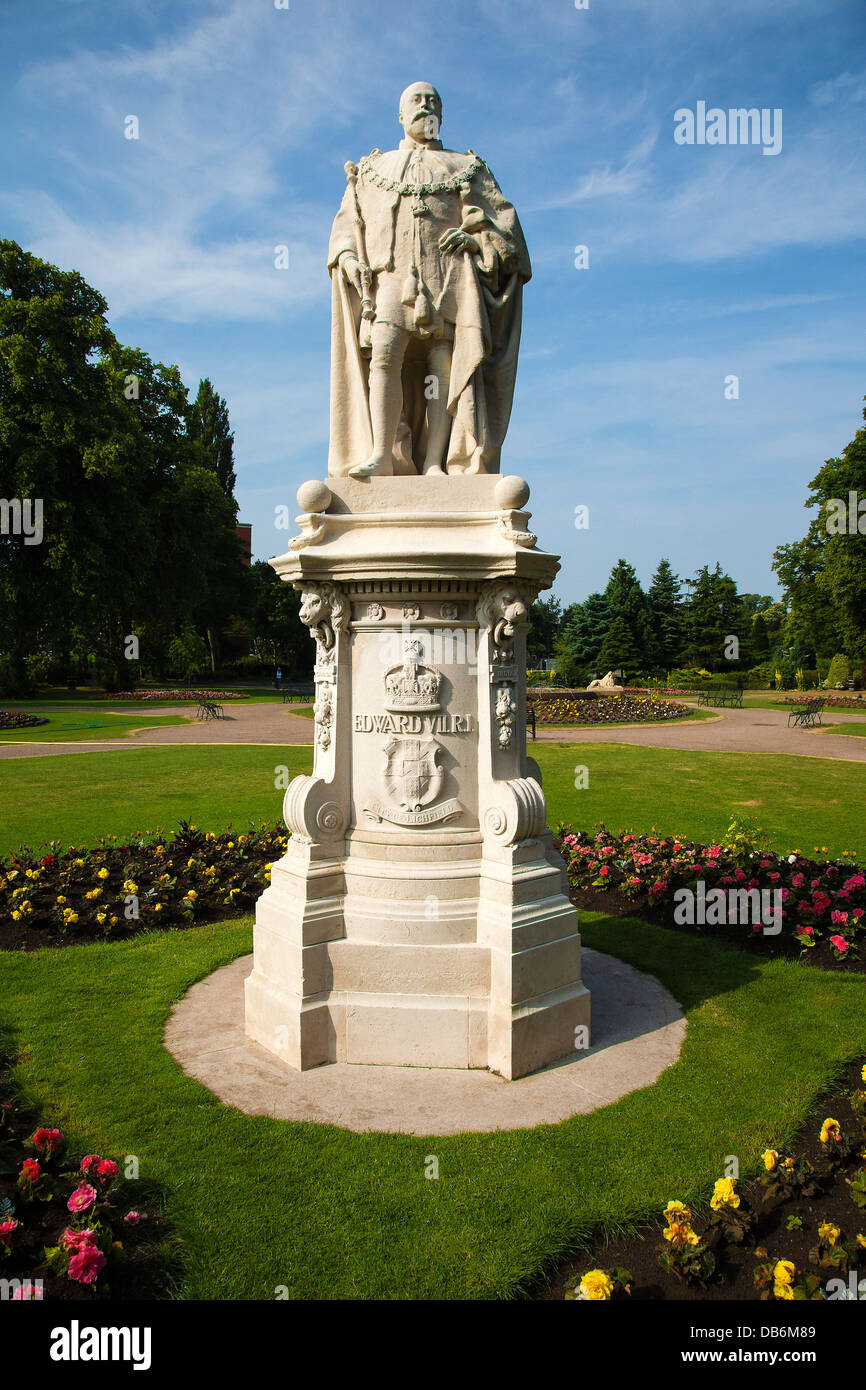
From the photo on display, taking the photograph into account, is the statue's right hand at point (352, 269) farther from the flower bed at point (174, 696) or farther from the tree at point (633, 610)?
the tree at point (633, 610)

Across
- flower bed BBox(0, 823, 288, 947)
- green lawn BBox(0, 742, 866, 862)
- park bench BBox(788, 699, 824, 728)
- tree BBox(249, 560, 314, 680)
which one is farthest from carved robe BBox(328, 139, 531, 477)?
tree BBox(249, 560, 314, 680)

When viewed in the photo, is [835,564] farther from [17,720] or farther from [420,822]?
[420,822]

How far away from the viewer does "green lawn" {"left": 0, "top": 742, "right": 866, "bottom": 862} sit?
10.9 m

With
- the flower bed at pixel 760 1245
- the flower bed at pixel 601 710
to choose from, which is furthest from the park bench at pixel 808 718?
the flower bed at pixel 760 1245

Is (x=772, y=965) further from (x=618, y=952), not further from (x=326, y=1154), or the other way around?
(x=326, y=1154)

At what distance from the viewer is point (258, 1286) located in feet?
10.5

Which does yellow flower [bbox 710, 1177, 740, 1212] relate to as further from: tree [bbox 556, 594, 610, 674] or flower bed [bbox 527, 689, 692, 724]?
tree [bbox 556, 594, 610, 674]

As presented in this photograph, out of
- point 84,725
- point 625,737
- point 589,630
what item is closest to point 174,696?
point 84,725

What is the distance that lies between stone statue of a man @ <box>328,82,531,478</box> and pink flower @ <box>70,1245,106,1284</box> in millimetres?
4335

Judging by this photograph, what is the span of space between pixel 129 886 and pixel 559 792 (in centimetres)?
765

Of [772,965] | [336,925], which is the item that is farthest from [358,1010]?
[772,965]
